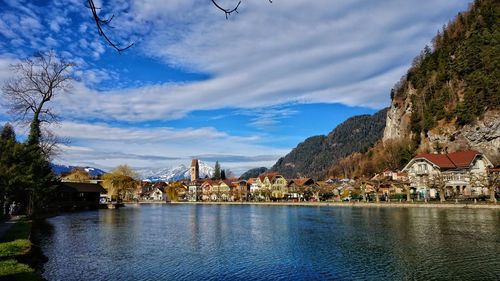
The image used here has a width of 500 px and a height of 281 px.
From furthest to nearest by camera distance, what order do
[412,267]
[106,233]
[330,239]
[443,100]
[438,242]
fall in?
[443,100] < [106,233] < [330,239] < [438,242] < [412,267]

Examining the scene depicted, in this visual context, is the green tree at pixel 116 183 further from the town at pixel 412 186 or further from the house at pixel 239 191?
the house at pixel 239 191

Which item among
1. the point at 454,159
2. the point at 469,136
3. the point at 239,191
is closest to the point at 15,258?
the point at 454,159

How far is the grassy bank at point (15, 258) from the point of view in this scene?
13.7 metres

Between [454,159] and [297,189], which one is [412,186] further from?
[297,189]

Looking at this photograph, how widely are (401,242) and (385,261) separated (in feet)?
21.8

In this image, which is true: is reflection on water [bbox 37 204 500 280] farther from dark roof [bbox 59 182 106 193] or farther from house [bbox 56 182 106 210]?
dark roof [bbox 59 182 106 193]

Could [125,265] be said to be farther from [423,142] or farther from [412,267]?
[423,142]

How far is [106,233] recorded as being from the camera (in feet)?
114

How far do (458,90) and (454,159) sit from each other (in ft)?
83.1

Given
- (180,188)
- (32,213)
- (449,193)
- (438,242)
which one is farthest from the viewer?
(180,188)

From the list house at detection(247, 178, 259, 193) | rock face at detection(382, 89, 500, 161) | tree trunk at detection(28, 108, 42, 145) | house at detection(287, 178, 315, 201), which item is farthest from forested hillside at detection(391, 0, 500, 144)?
tree trunk at detection(28, 108, 42, 145)

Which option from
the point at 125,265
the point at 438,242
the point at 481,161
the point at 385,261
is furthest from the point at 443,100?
the point at 125,265

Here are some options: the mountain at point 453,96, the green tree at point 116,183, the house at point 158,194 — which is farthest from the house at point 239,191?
the mountain at point 453,96

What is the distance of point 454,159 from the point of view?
254ft
